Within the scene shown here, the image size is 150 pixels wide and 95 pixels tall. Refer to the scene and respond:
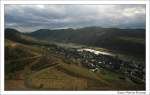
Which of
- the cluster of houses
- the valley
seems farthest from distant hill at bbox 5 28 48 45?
the cluster of houses

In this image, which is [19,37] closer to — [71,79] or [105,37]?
[71,79]

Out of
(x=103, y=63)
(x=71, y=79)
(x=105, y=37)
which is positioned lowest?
(x=71, y=79)

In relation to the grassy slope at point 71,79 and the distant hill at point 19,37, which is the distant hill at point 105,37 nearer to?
the distant hill at point 19,37

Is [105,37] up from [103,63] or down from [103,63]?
up

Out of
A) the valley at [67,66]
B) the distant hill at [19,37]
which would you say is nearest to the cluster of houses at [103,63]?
the valley at [67,66]

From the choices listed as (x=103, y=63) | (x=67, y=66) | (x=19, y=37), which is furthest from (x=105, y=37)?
(x=19, y=37)

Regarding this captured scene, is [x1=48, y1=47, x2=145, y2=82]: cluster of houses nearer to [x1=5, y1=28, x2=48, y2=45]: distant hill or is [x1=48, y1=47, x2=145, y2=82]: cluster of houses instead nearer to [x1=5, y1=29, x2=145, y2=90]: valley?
[x1=5, y1=29, x2=145, y2=90]: valley
